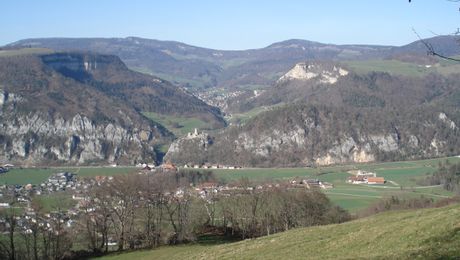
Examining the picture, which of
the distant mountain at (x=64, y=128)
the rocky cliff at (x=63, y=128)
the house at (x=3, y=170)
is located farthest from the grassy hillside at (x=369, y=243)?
the distant mountain at (x=64, y=128)

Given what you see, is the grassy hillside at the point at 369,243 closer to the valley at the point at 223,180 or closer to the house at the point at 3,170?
the valley at the point at 223,180

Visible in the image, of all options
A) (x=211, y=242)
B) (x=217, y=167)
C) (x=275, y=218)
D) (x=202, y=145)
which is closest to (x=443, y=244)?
(x=211, y=242)

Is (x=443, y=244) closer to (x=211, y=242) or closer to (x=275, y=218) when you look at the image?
(x=211, y=242)

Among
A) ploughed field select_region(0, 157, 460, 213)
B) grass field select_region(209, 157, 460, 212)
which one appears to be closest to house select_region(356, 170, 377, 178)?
ploughed field select_region(0, 157, 460, 213)

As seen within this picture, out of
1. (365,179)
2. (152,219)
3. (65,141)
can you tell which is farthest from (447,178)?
(65,141)

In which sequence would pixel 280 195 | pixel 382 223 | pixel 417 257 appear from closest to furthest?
1. pixel 417 257
2. pixel 382 223
3. pixel 280 195

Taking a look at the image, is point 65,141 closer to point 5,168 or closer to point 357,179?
point 5,168
